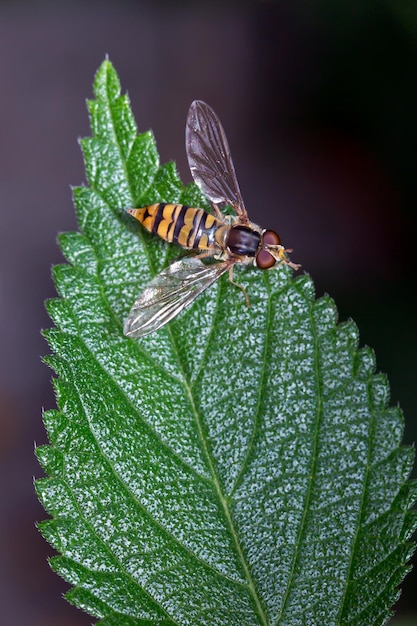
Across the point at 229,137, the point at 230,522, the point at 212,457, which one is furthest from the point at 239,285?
the point at 229,137

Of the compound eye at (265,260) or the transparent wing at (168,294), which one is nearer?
the transparent wing at (168,294)

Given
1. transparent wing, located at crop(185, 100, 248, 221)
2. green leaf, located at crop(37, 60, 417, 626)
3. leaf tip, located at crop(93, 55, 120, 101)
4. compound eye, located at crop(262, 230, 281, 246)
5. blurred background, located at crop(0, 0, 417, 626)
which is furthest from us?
blurred background, located at crop(0, 0, 417, 626)

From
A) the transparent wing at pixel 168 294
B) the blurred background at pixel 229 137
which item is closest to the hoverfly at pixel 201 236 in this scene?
the transparent wing at pixel 168 294

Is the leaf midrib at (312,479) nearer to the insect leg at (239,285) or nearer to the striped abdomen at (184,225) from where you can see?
the insect leg at (239,285)

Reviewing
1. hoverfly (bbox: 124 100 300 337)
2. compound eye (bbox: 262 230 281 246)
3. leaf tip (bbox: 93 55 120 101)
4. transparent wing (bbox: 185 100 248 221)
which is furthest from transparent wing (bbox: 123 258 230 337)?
leaf tip (bbox: 93 55 120 101)

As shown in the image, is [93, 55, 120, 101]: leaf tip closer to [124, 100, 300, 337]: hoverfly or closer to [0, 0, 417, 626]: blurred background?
[124, 100, 300, 337]: hoverfly

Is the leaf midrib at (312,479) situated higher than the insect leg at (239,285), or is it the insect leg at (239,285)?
the insect leg at (239,285)

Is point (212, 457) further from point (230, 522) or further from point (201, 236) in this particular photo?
point (201, 236)
